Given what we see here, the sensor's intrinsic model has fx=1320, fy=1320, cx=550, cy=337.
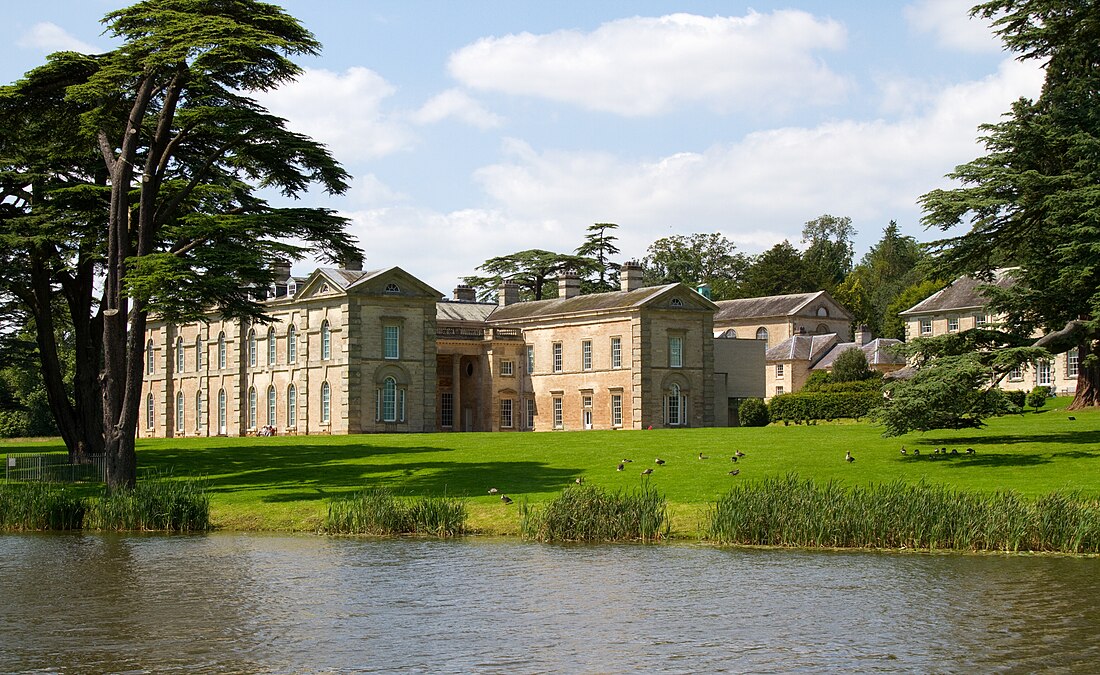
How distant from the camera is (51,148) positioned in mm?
36469

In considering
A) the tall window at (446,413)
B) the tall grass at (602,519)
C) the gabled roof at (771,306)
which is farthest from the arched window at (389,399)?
the tall grass at (602,519)

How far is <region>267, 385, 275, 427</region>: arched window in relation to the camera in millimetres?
64875

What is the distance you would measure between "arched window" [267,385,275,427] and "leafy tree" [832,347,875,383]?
2947 centimetres

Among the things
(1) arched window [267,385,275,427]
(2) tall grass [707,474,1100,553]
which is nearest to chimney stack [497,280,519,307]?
(1) arched window [267,385,275,427]

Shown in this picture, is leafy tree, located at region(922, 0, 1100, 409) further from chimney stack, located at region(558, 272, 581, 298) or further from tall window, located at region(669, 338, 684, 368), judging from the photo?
chimney stack, located at region(558, 272, 581, 298)

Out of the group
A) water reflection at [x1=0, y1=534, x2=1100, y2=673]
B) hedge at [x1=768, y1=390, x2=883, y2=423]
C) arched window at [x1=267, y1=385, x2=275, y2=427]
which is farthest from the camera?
arched window at [x1=267, y1=385, x2=275, y2=427]

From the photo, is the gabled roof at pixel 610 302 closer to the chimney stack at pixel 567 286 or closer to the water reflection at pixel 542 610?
the chimney stack at pixel 567 286

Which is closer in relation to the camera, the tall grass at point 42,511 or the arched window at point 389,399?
the tall grass at point 42,511

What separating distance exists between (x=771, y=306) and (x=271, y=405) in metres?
38.0

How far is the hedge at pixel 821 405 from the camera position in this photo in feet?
190

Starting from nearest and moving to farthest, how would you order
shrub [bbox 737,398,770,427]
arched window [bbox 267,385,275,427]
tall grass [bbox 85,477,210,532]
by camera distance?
tall grass [bbox 85,477,210,532] → arched window [bbox 267,385,275,427] → shrub [bbox 737,398,770,427]

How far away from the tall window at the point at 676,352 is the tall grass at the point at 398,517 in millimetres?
38992

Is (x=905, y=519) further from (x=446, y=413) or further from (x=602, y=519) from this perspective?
(x=446, y=413)

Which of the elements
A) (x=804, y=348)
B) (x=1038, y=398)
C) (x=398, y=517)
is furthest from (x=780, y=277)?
(x=398, y=517)
